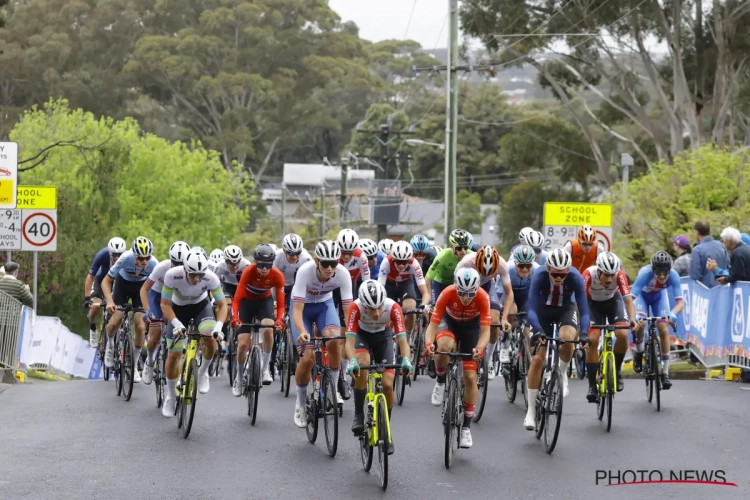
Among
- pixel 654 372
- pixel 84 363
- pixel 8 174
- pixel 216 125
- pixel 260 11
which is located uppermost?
pixel 260 11

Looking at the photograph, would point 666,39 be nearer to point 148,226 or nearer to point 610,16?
point 610,16

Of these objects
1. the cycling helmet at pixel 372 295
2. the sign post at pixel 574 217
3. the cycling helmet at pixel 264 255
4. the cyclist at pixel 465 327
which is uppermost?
the sign post at pixel 574 217

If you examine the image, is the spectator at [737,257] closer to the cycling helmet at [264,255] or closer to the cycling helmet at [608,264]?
the cycling helmet at [608,264]

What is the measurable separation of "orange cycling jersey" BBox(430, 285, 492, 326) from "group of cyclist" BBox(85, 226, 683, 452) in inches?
0.5

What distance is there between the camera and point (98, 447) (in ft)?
40.5

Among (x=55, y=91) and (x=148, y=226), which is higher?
(x=55, y=91)

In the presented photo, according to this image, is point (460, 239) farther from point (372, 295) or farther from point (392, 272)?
point (372, 295)

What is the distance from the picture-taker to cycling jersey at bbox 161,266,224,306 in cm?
1352

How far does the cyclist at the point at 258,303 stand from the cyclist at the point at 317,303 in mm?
819

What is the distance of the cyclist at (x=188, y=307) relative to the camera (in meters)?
13.0

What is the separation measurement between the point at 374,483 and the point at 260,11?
194 feet

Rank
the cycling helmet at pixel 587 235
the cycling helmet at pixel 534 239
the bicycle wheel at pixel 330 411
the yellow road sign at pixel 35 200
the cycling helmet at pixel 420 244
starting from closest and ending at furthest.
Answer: the bicycle wheel at pixel 330 411, the cycling helmet at pixel 587 235, the cycling helmet at pixel 534 239, the cycling helmet at pixel 420 244, the yellow road sign at pixel 35 200

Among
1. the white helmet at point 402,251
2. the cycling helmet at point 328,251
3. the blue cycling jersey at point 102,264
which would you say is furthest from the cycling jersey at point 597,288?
the blue cycling jersey at point 102,264

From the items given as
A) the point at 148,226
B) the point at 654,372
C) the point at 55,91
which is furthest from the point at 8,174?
the point at 55,91
